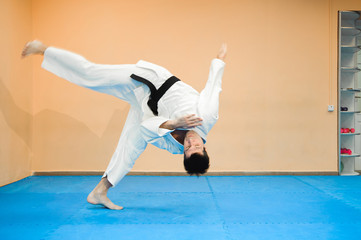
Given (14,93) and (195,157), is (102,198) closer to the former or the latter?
(195,157)

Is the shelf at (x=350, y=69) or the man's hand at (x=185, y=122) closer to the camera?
the man's hand at (x=185, y=122)

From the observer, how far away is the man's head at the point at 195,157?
222cm

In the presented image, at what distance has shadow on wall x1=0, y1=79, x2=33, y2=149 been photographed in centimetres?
386

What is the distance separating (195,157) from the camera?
2225mm

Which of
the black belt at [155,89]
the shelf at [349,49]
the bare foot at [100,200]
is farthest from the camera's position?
the shelf at [349,49]

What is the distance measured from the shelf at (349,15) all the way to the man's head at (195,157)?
3828mm

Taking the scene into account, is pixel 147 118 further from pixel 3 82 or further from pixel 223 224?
pixel 3 82

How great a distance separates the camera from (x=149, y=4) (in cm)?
467

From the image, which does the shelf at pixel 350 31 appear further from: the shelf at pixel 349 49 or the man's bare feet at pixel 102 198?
the man's bare feet at pixel 102 198

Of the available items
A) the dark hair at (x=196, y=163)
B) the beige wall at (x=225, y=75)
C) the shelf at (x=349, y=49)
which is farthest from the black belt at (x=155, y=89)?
the shelf at (x=349, y=49)

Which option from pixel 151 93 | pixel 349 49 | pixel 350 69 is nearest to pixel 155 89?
pixel 151 93

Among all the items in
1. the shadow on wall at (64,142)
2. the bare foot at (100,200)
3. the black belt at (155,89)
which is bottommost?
the bare foot at (100,200)

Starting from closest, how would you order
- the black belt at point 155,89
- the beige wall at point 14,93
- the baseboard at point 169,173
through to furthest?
the black belt at point 155,89 → the beige wall at point 14,93 → the baseboard at point 169,173

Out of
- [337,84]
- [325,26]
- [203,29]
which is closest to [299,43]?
[325,26]
